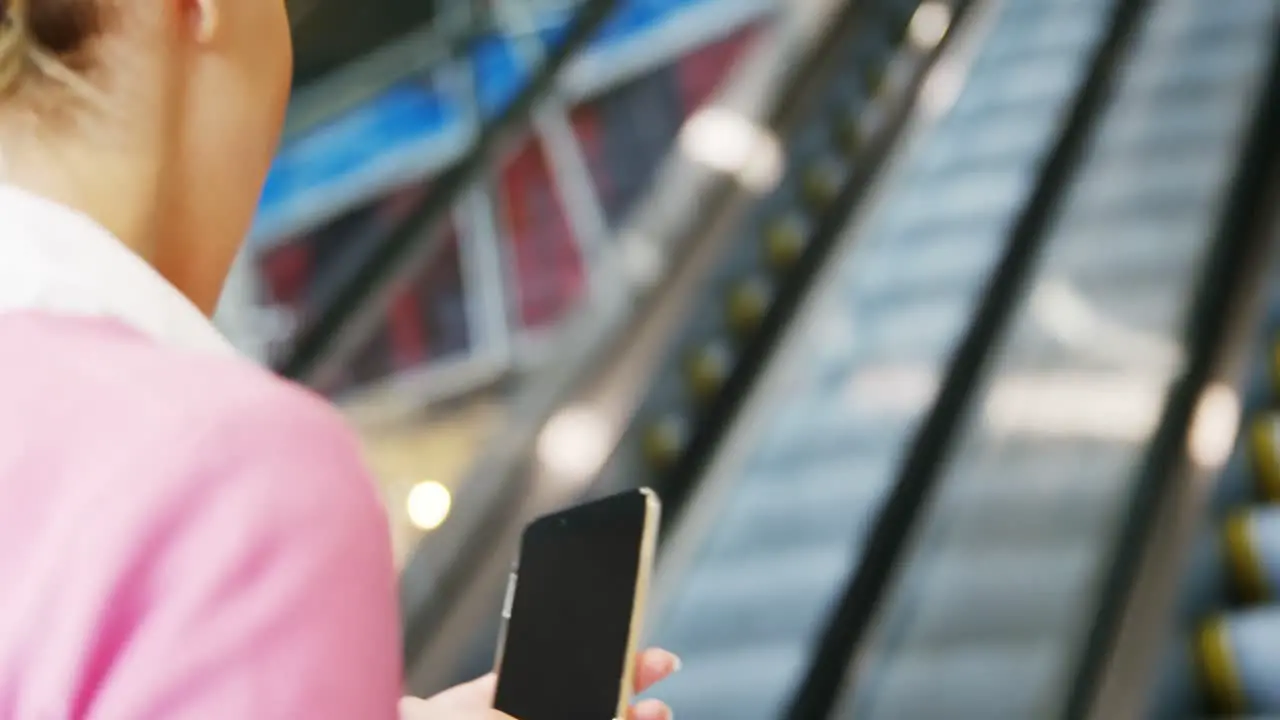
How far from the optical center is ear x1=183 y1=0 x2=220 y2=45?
0.86 meters

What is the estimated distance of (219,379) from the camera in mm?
651

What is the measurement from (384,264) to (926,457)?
78.0 inches

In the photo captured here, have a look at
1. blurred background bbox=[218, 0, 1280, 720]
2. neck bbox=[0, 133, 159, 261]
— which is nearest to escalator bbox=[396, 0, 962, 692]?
blurred background bbox=[218, 0, 1280, 720]

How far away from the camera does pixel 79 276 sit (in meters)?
0.72

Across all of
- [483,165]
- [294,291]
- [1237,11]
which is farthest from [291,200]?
[1237,11]

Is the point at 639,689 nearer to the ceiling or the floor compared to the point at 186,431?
nearer to the floor

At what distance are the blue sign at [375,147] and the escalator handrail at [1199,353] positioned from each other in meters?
5.08

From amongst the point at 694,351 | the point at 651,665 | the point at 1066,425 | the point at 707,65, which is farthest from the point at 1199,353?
the point at 707,65

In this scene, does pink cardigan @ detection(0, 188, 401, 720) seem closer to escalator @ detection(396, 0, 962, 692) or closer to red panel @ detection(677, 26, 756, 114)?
escalator @ detection(396, 0, 962, 692)

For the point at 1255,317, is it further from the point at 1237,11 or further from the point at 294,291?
the point at 294,291

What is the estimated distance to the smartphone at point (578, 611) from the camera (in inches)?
47.3

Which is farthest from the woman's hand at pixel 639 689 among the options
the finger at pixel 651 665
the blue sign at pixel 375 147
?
the blue sign at pixel 375 147

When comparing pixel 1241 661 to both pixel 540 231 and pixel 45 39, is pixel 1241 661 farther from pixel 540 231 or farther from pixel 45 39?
pixel 540 231

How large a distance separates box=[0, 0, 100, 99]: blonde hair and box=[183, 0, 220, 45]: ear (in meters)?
0.08
